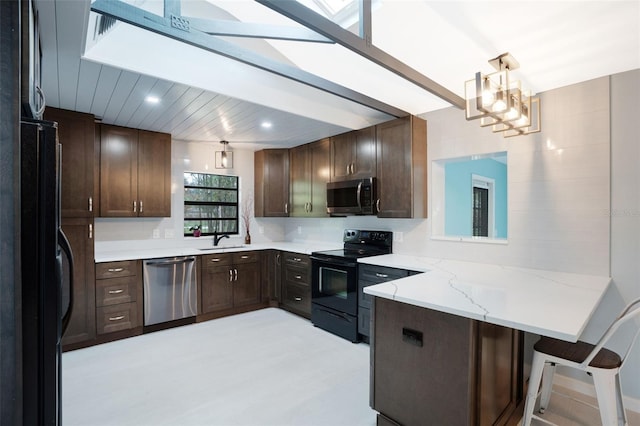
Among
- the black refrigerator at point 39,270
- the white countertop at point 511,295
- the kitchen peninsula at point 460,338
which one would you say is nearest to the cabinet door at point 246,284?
the white countertop at point 511,295

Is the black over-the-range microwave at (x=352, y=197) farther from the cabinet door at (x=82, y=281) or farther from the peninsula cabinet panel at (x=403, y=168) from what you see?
the cabinet door at (x=82, y=281)

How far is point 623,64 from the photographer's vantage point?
7.30ft

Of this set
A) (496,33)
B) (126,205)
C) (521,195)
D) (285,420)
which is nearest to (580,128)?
(521,195)

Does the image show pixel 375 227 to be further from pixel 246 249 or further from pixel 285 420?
pixel 285 420

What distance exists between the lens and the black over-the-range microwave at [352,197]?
359cm

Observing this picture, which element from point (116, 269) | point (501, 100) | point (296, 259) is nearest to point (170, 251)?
point (116, 269)

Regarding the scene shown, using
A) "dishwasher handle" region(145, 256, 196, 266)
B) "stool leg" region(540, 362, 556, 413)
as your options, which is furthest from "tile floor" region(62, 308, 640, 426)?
"dishwasher handle" region(145, 256, 196, 266)

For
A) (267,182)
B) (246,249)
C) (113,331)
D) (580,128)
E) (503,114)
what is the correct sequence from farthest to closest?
1. (267,182)
2. (246,249)
3. (113,331)
4. (580,128)
5. (503,114)

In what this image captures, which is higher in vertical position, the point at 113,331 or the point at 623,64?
the point at 623,64

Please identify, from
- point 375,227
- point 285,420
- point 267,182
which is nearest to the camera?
point 285,420

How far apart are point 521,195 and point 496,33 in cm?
132

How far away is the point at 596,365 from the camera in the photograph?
1652 mm

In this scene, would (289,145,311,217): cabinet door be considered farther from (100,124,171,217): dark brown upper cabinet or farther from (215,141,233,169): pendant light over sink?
(100,124,171,217): dark brown upper cabinet

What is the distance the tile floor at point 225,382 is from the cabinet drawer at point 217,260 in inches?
30.7
